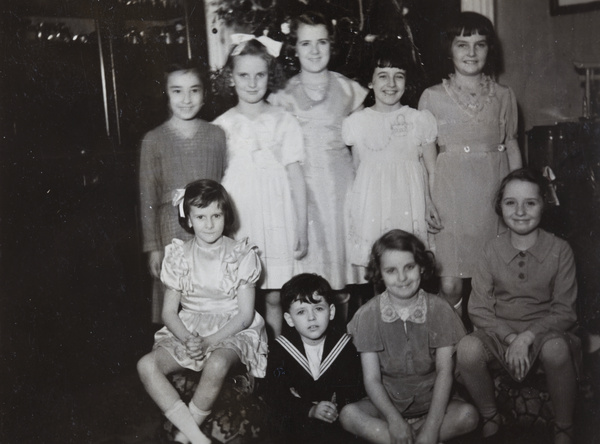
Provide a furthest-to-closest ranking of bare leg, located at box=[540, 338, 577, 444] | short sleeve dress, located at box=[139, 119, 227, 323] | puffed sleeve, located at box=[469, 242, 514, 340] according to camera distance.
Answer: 1. short sleeve dress, located at box=[139, 119, 227, 323]
2. puffed sleeve, located at box=[469, 242, 514, 340]
3. bare leg, located at box=[540, 338, 577, 444]

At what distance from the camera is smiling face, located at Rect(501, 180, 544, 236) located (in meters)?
2.00

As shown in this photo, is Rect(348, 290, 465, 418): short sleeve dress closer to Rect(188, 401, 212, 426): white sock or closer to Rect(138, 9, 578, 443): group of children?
Rect(138, 9, 578, 443): group of children

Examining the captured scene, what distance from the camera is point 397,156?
83.2 inches

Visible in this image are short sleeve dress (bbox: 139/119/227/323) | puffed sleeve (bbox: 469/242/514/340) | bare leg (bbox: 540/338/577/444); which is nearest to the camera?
bare leg (bbox: 540/338/577/444)

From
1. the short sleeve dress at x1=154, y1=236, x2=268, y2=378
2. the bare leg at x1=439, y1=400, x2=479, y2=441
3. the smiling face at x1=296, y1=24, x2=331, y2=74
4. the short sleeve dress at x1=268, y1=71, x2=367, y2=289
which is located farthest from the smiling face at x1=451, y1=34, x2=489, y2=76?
the bare leg at x1=439, y1=400, x2=479, y2=441

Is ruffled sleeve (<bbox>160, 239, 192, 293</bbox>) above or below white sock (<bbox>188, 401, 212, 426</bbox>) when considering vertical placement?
above

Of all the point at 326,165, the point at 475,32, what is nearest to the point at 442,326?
the point at 326,165

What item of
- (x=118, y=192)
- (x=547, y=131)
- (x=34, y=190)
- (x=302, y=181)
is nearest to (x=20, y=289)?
(x=34, y=190)

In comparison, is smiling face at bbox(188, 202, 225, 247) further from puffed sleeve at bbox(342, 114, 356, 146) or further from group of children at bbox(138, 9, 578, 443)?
puffed sleeve at bbox(342, 114, 356, 146)

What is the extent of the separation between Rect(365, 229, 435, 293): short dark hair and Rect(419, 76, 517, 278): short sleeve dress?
0.12 metres

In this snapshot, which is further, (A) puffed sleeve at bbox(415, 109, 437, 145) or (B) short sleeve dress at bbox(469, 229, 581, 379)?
(A) puffed sleeve at bbox(415, 109, 437, 145)

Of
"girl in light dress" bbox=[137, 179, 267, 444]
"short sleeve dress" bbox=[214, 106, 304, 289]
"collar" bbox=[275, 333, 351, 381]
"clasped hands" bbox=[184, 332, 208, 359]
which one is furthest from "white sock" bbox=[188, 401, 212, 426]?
"short sleeve dress" bbox=[214, 106, 304, 289]

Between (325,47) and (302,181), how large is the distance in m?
0.46

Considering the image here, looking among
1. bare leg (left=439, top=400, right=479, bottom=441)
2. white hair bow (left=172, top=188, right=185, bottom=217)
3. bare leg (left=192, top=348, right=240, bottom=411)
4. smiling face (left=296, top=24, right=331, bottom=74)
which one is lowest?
bare leg (left=439, top=400, right=479, bottom=441)
